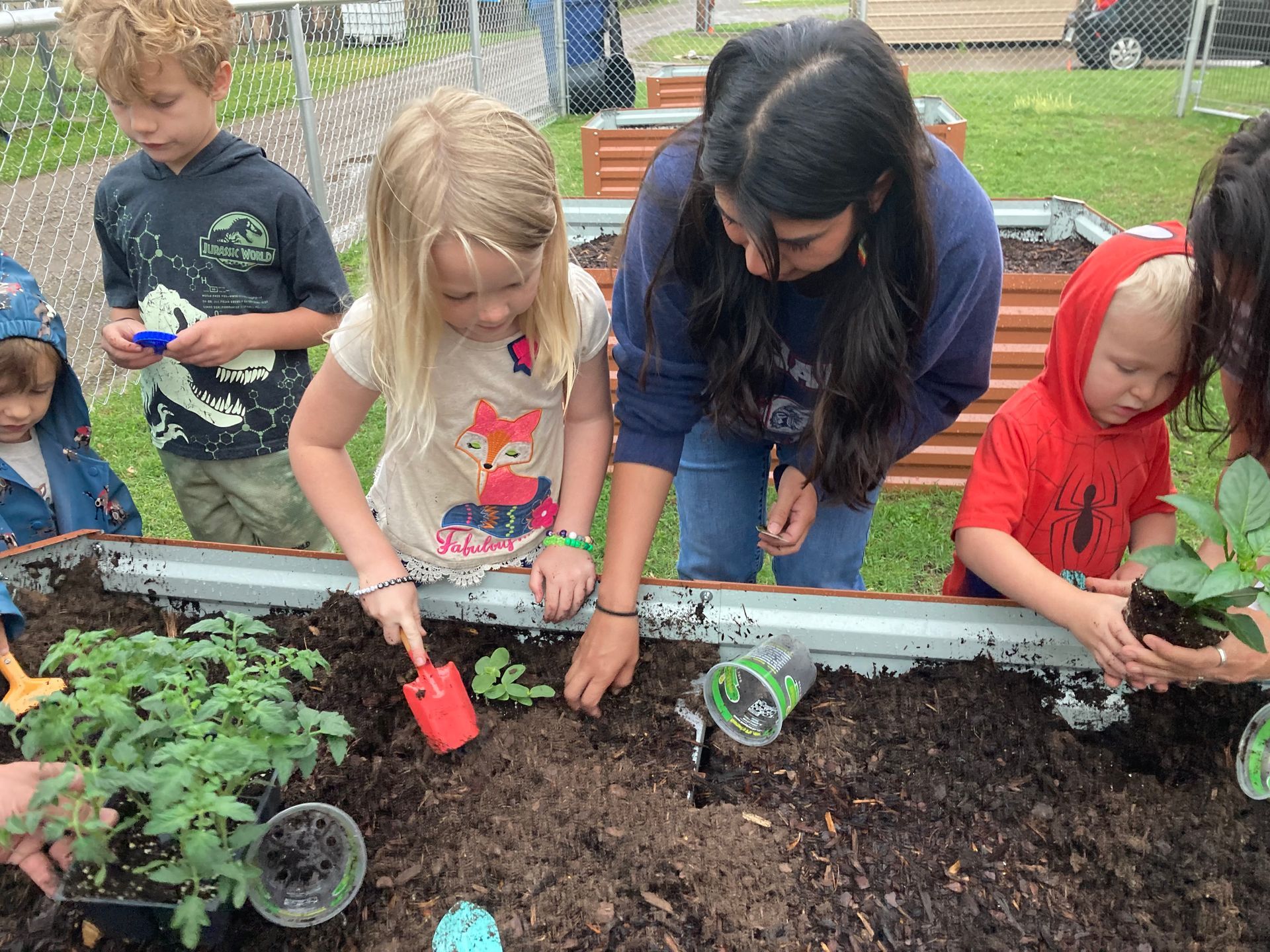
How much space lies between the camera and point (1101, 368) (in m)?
1.54

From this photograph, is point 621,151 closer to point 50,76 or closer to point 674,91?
point 674,91

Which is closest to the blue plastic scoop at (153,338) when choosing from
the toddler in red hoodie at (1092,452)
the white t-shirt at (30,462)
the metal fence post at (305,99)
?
the white t-shirt at (30,462)

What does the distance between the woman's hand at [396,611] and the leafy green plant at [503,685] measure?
99 millimetres

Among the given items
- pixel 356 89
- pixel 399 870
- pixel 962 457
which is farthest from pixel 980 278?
pixel 356 89

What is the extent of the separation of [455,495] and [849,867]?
970 mm

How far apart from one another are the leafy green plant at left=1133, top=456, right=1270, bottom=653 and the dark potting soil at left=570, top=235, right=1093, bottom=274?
250 centimetres

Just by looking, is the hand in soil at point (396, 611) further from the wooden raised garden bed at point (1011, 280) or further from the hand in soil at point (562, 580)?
the wooden raised garden bed at point (1011, 280)

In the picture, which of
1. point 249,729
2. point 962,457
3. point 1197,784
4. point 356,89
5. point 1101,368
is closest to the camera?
point 249,729

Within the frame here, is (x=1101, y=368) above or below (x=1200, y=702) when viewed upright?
above

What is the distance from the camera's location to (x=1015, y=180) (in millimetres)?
6973

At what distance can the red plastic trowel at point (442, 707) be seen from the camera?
4.58 ft

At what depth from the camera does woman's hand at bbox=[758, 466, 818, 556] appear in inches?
68.9

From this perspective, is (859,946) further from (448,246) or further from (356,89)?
(356,89)

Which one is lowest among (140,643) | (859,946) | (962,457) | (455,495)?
(962,457)
